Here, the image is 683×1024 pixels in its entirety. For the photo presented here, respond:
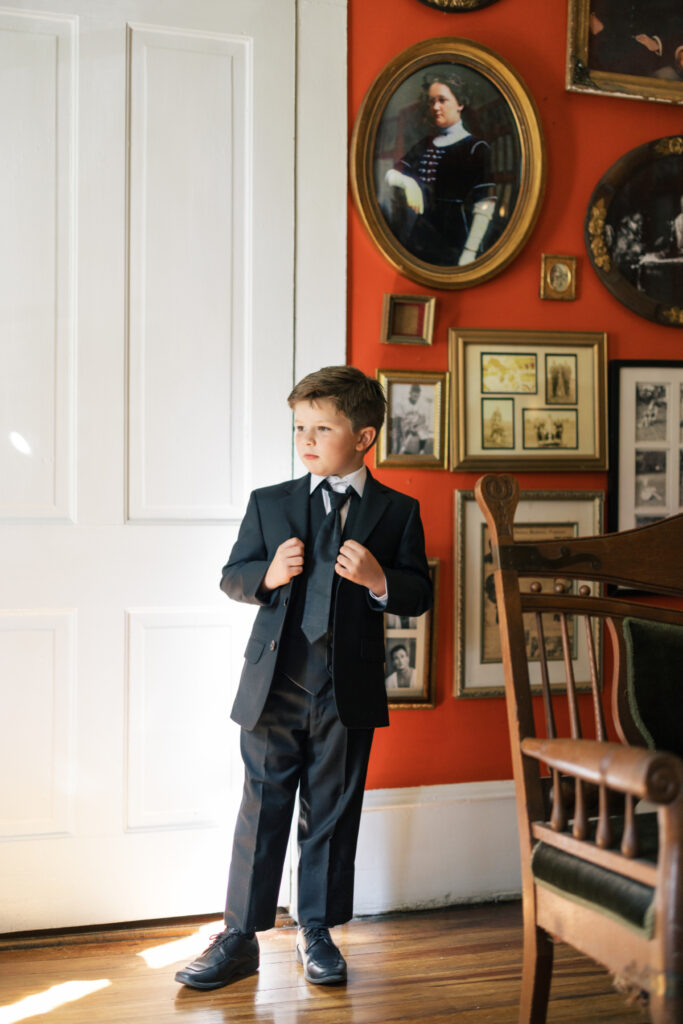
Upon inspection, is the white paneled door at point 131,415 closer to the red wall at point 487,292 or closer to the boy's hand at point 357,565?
the red wall at point 487,292

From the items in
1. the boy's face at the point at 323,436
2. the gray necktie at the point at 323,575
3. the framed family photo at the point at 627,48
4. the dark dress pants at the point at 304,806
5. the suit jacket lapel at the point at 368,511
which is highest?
the framed family photo at the point at 627,48

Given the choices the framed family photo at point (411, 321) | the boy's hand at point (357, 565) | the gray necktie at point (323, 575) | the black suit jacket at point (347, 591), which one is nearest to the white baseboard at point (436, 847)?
the black suit jacket at point (347, 591)

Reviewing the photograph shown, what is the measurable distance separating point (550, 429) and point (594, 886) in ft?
5.10

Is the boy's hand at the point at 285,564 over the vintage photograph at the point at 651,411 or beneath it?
beneath

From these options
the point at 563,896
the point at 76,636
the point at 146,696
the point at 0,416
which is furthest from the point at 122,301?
the point at 563,896

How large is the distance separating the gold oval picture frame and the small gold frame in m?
0.12

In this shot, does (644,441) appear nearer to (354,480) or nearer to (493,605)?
(493,605)

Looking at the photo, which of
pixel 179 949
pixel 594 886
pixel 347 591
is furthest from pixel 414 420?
pixel 179 949

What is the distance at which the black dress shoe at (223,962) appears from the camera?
208 centimetres

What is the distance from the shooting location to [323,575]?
2.06 m

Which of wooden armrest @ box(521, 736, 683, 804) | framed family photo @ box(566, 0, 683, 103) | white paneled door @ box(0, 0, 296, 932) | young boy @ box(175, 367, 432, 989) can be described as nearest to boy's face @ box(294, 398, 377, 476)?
young boy @ box(175, 367, 432, 989)

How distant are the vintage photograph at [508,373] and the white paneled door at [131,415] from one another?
60 centimetres

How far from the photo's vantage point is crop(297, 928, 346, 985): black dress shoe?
2.09 metres

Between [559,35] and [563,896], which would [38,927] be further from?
[559,35]
